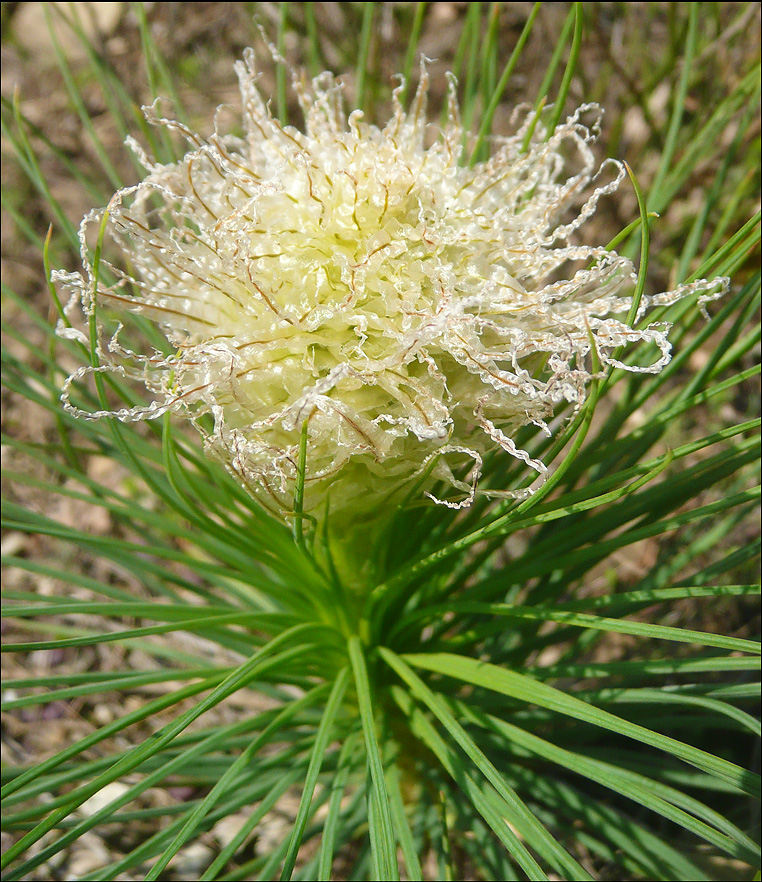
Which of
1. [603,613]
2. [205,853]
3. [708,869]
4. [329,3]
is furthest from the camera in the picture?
[329,3]

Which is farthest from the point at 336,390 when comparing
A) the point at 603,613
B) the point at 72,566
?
the point at 72,566

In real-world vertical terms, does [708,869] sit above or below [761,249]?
below

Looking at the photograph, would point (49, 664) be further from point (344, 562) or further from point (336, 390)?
point (336, 390)

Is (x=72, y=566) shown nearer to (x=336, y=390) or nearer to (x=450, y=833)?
(x=450, y=833)

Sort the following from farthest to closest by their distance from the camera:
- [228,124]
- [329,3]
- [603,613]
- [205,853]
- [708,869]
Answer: [228,124]
[329,3]
[205,853]
[603,613]
[708,869]

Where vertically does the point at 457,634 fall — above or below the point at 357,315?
below

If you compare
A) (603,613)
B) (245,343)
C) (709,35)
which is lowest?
(603,613)

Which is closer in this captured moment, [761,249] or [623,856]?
[623,856]

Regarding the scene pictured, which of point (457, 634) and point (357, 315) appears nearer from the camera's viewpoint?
point (357, 315)
